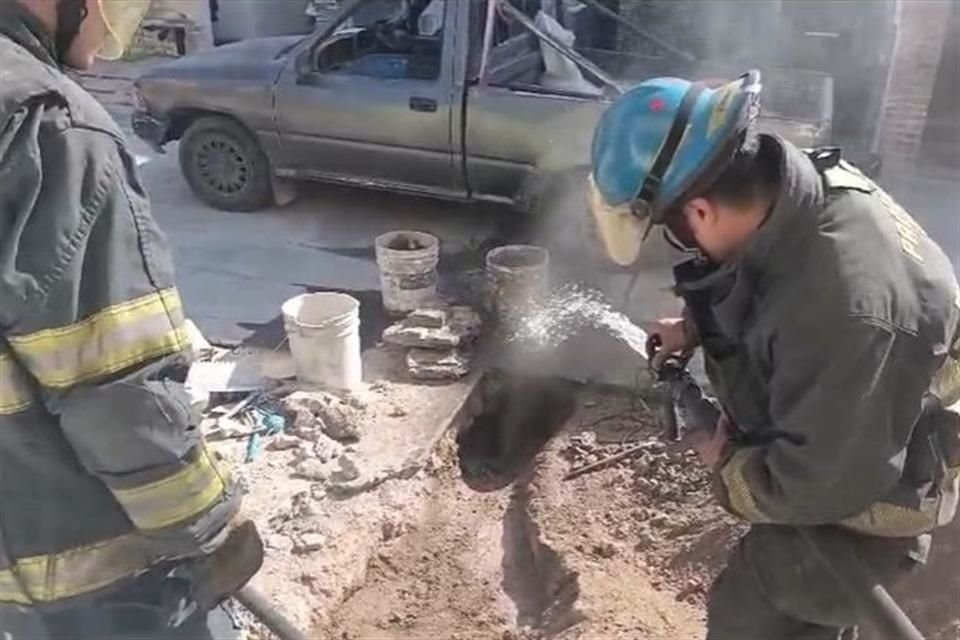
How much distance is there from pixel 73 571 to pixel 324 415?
271 cm

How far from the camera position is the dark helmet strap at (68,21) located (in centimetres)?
195

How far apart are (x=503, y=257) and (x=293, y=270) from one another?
170 cm

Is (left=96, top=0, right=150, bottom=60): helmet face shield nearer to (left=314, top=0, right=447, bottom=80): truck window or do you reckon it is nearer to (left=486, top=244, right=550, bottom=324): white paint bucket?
(left=486, top=244, right=550, bottom=324): white paint bucket

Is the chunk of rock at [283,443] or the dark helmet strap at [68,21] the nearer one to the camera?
the dark helmet strap at [68,21]

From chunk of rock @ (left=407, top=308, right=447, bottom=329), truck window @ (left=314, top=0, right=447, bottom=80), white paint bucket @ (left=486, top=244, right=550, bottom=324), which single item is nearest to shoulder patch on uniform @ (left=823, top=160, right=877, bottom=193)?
chunk of rock @ (left=407, top=308, right=447, bottom=329)

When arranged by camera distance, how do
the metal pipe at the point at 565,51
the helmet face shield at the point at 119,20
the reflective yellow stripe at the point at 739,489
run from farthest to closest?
the metal pipe at the point at 565,51
the reflective yellow stripe at the point at 739,489
the helmet face shield at the point at 119,20

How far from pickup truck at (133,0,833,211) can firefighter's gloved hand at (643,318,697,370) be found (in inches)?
142

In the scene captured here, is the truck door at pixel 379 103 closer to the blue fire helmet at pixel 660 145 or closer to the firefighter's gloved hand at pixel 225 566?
the blue fire helmet at pixel 660 145

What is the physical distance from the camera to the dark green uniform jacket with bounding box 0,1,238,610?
1786 mm

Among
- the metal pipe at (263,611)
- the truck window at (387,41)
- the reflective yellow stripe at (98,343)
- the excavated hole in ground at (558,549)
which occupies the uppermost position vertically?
the reflective yellow stripe at (98,343)

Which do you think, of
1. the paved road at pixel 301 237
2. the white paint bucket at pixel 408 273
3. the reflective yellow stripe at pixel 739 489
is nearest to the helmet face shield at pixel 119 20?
the reflective yellow stripe at pixel 739 489

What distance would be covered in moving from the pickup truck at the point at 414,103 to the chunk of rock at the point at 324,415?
2.38 metres

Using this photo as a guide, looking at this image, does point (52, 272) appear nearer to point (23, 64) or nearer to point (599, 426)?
point (23, 64)

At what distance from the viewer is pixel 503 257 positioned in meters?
5.86
